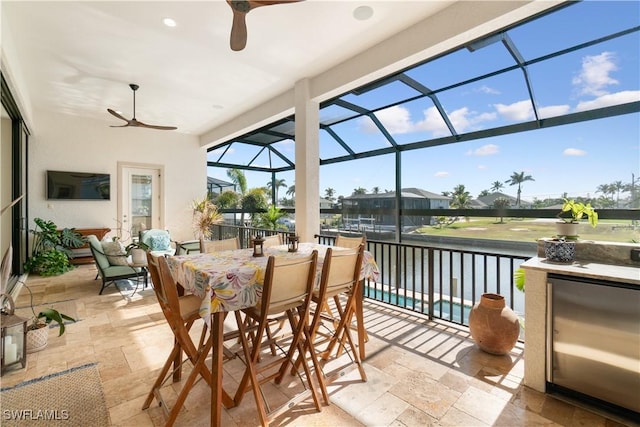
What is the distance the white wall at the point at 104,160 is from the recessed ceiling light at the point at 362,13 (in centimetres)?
592

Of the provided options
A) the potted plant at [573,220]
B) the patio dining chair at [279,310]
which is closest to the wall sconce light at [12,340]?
the patio dining chair at [279,310]

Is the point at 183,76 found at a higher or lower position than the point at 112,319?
higher

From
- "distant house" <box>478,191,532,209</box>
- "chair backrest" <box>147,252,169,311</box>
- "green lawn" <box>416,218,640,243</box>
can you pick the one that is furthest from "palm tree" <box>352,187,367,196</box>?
"chair backrest" <box>147,252,169,311</box>

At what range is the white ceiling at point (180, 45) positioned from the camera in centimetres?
277

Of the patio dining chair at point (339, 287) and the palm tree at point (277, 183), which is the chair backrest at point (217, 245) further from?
the palm tree at point (277, 183)

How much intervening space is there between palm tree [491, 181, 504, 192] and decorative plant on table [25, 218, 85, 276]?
24.1ft

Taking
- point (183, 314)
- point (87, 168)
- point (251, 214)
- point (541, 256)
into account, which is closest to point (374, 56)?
point (541, 256)

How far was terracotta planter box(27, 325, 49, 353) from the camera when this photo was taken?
244 cm

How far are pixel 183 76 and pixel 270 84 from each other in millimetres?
1241

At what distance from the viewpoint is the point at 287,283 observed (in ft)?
5.73

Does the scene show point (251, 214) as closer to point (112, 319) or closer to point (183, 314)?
point (112, 319)

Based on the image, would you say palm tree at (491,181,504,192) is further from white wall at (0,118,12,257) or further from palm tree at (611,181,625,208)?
white wall at (0,118,12,257)

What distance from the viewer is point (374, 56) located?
3.41 metres

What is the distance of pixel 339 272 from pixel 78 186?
21.4 feet
